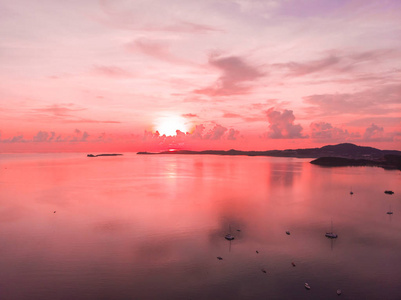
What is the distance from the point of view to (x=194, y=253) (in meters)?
41.3

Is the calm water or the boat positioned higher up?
the boat

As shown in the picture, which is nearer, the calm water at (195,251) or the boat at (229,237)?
the calm water at (195,251)

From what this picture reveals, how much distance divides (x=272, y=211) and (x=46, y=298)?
55.3 m

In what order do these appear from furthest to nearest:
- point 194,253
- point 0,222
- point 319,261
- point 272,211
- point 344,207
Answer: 1. point 344,207
2. point 272,211
3. point 0,222
4. point 194,253
5. point 319,261

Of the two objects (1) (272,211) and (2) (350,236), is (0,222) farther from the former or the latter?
(2) (350,236)

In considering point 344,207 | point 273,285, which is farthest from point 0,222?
point 344,207

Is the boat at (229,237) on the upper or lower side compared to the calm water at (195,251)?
upper

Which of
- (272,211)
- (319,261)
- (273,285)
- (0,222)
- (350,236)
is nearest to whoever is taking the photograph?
(273,285)

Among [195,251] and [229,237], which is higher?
[229,237]

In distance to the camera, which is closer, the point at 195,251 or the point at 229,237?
the point at 195,251

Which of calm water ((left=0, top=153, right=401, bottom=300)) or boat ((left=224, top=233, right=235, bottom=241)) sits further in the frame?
boat ((left=224, top=233, right=235, bottom=241))

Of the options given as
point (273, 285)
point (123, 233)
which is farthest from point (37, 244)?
point (273, 285)

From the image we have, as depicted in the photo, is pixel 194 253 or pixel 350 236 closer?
pixel 194 253

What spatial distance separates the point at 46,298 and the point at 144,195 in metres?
67.1
